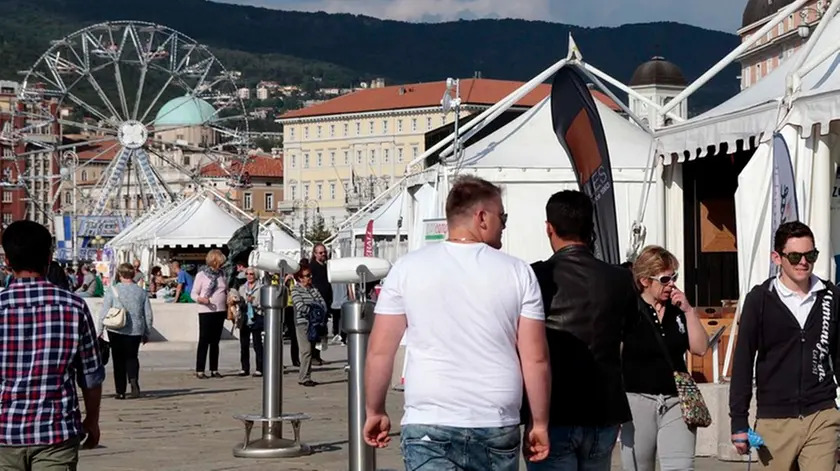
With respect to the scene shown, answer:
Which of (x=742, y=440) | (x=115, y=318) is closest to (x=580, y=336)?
(x=742, y=440)

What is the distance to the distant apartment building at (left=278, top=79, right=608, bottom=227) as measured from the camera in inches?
6481

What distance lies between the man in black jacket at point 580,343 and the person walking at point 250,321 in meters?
14.8

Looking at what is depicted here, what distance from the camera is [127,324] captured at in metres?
17.6

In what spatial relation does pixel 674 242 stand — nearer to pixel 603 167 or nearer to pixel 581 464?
pixel 603 167

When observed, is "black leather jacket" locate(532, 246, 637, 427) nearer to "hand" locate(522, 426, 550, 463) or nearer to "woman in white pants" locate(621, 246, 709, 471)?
"hand" locate(522, 426, 550, 463)

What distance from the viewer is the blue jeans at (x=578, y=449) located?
580cm

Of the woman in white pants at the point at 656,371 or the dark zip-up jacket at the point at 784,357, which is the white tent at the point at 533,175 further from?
the dark zip-up jacket at the point at 784,357

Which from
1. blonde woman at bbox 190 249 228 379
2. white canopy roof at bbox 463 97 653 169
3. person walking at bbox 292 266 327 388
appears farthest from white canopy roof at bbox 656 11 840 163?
blonde woman at bbox 190 249 228 379

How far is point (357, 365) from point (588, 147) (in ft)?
19.5

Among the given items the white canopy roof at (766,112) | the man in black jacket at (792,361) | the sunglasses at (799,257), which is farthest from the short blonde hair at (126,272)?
the sunglasses at (799,257)

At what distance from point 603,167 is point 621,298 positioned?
8115 millimetres

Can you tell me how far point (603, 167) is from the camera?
46.1 ft

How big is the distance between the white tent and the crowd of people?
42.4 feet

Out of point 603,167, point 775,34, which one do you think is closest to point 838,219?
point 603,167
